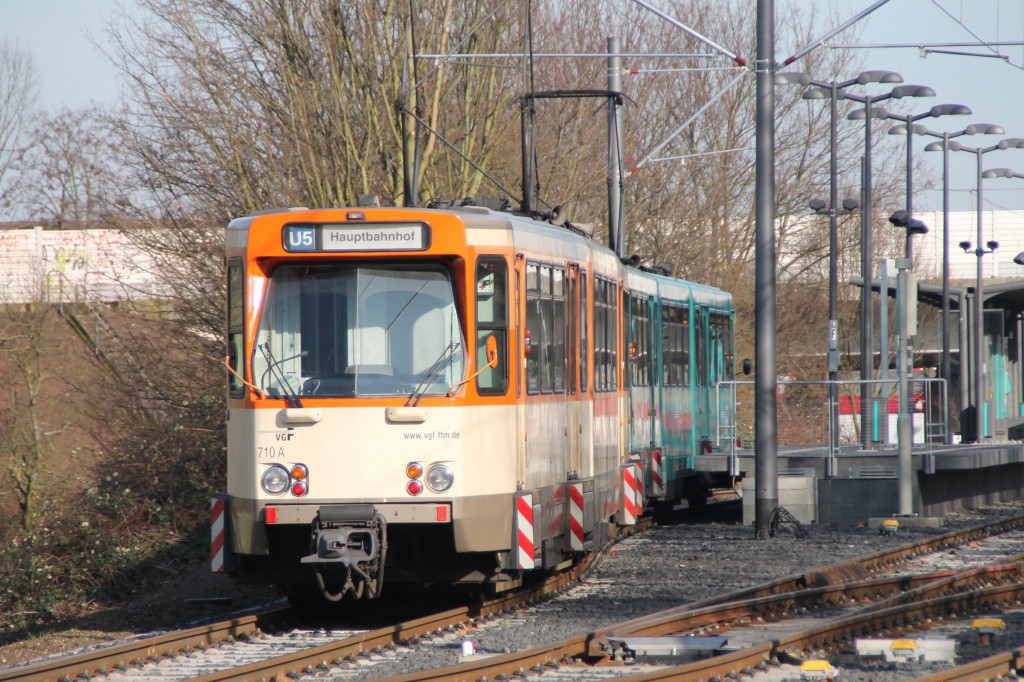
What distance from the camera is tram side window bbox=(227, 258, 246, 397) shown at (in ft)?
34.8

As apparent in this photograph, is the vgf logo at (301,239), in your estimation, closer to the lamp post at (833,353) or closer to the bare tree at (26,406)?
the lamp post at (833,353)

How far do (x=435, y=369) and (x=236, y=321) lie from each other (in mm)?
1474

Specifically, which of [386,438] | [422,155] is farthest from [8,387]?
[386,438]

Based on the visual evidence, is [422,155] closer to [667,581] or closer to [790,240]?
[667,581]

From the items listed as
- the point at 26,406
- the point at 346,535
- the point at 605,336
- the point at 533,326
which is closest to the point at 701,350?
the point at 605,336

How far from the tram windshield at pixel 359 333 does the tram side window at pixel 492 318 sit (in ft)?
0.53

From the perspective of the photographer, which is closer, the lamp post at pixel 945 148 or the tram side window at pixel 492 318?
the tram side window at pixel 492 318

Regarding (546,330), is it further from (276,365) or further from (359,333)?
(276,365)

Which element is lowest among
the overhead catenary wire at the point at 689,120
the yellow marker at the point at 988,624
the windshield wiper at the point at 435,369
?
the yellow marker at the point at 988,624

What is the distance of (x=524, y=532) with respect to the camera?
10844 mm

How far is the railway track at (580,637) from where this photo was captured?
340 inches

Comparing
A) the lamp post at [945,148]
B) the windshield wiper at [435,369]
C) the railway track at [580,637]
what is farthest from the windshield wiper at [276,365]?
the lamp post at [945,148]

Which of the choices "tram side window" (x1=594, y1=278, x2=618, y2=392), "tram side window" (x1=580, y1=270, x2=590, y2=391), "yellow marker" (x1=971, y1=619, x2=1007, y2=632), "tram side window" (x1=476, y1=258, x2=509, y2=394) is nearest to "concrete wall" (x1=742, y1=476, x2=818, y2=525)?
"tram side window" (x1=594, y1=278, x2=618, y2=392)

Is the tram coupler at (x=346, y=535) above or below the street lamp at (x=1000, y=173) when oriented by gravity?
below
